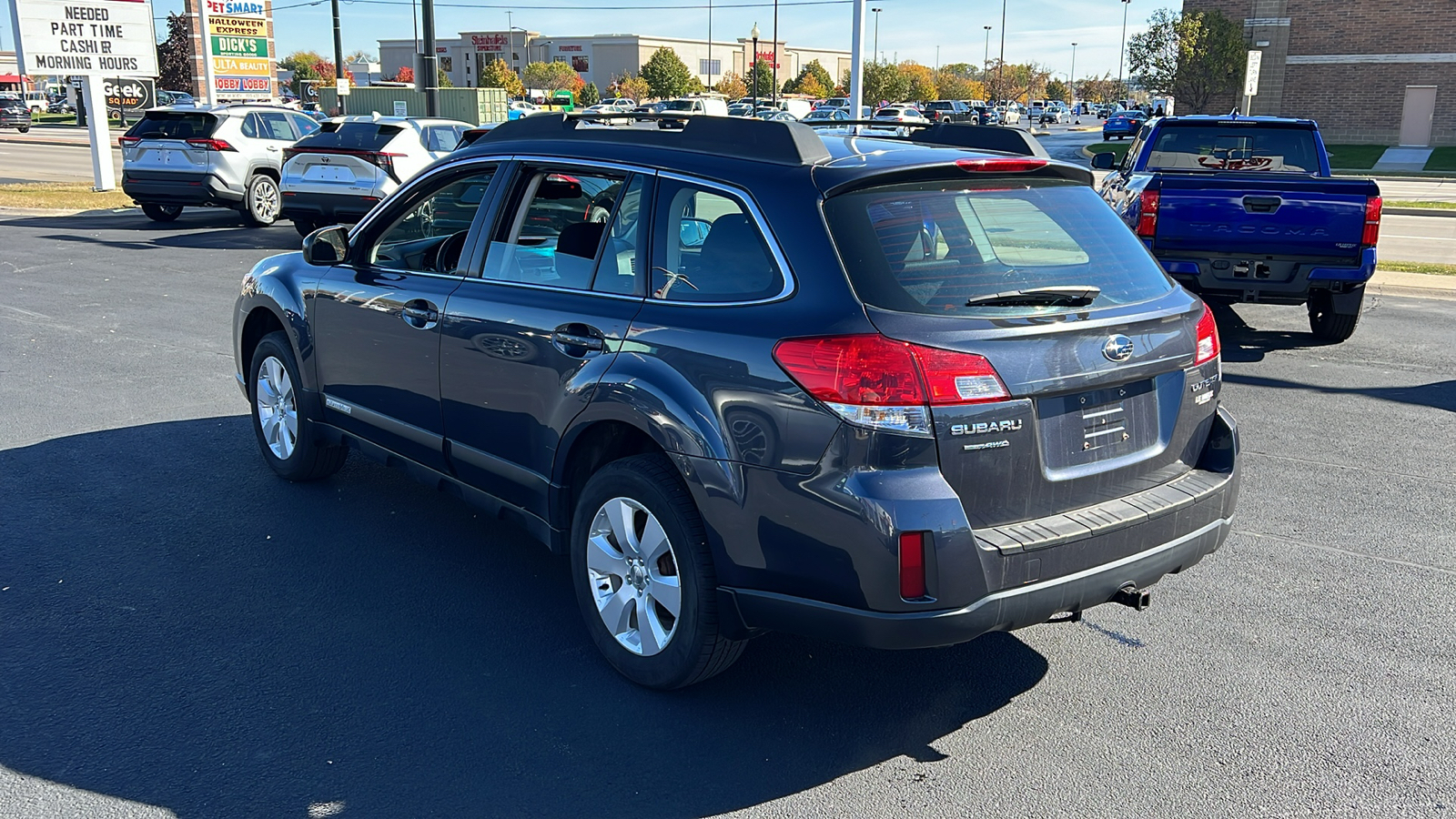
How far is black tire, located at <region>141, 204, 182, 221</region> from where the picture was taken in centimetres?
1903

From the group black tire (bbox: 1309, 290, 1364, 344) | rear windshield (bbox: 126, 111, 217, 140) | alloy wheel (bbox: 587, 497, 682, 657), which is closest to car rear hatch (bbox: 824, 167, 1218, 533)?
alloy wheel (bbox: 587, 497, 682, 657)

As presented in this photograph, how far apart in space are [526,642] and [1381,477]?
4.65 m

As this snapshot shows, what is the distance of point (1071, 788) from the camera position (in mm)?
3348

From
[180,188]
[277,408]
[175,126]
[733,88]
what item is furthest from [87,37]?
[733,88]

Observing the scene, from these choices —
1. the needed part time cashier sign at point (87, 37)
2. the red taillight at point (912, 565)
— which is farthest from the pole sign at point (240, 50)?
the red taillight at point (912, 565)

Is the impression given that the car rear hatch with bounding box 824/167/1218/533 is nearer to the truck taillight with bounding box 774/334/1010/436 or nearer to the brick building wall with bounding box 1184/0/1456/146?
the truck taillight with bounding box 774/334/1010/436

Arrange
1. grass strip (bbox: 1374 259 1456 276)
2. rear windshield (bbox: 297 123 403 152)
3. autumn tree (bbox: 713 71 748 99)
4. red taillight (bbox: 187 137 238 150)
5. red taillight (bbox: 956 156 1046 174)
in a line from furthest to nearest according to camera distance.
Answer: autumn tree (bbox: 713 71 748 99) < red taillight (bbox: 187 137 238 150) < rear windshield (bbox: 297 123 403 152) < grass strip (bbox: 1374 259 1456 276) < red taillight (bbox: 956 156 1046 174)

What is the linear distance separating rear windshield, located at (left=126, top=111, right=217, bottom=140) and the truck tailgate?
1457 cm

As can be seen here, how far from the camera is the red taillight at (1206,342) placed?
3.93 m

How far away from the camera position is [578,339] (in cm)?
397

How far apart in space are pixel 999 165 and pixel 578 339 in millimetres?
1490

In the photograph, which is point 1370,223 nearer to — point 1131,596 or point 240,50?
point 1131,596

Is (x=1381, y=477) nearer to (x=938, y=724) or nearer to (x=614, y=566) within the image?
(x=938, y=724)

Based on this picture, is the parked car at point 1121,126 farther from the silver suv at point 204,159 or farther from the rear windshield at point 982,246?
the rear windshield at point 982,246
